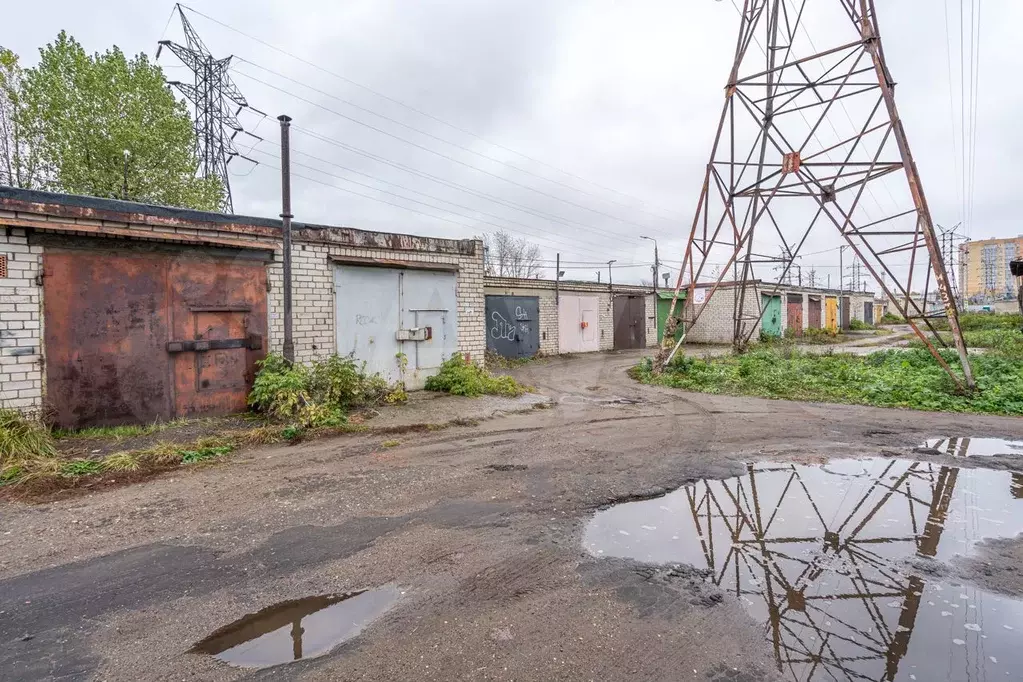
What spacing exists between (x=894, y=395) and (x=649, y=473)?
22.3ft

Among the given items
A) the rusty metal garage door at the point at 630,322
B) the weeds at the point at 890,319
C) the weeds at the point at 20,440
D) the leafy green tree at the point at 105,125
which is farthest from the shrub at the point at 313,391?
the weeds at the point at 890,319

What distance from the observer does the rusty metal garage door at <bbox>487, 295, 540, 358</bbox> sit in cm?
1744

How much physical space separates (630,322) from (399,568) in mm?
20489

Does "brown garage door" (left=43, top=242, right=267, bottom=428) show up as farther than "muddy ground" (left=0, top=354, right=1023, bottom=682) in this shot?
Yes

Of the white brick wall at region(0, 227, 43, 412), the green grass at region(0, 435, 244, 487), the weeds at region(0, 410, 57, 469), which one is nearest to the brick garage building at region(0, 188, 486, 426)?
the white brick wall at region(0, 227, 43, 412)

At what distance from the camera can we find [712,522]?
13.2 feet

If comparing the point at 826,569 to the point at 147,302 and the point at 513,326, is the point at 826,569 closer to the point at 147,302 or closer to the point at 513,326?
the point at 147,302

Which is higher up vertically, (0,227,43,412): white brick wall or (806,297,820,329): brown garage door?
(806,297,820,329): brown garage door

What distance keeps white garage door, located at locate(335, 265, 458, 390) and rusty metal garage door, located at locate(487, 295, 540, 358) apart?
698 centimetres

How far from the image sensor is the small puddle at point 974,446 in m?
5.96

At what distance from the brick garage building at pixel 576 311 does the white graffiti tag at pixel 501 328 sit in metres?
0.04

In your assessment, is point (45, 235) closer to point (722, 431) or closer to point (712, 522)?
point (712, 522)

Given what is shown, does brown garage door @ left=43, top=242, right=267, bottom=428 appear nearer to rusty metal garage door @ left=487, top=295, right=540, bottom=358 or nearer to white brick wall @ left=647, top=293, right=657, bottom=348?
rusty metal garage door @ left=487, top=295, right=540, bottom=358

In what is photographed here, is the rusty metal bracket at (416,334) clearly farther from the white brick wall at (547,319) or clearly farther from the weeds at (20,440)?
the white brick wall at (547,319)
